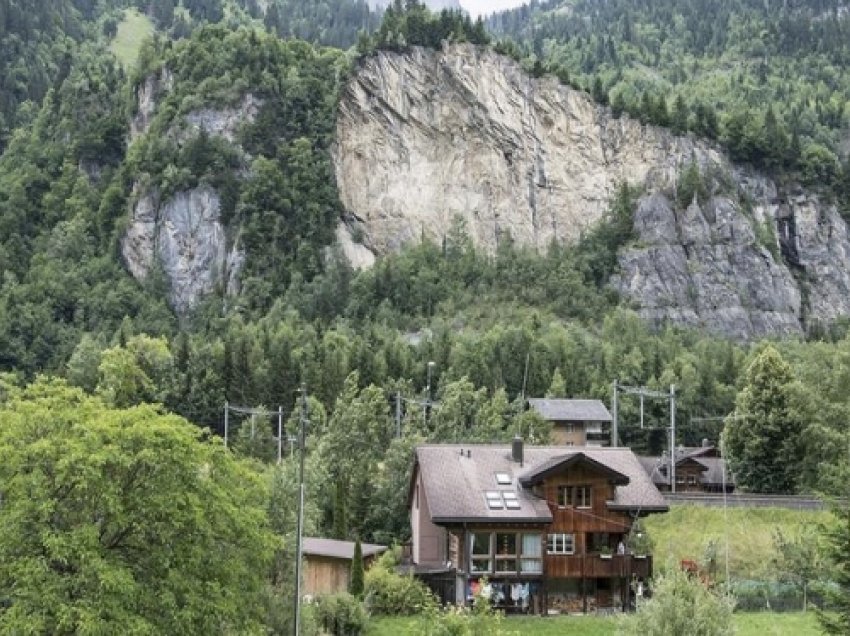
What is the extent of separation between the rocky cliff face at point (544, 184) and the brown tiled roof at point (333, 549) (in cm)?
11365

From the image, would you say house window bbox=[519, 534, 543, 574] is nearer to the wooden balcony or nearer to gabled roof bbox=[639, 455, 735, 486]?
the wooden balcony

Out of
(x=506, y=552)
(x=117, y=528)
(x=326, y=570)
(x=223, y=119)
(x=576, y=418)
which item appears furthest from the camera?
(x=223, y=119)

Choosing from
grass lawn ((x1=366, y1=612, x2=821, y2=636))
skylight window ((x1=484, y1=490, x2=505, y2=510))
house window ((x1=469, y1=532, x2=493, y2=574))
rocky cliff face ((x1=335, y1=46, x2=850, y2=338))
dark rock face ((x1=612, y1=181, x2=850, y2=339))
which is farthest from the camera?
rocky cliff face ((x1=335, y1=46, x2=850, y2=338))

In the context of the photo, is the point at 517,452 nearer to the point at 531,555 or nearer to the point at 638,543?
the point at 531,555

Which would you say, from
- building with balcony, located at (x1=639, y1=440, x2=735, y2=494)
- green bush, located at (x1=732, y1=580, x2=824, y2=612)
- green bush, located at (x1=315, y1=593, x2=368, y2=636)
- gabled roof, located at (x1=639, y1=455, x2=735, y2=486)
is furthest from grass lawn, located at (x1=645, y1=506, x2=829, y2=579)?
building with balcony, located at (x1=639, y1=440, x2=735, y2=494)

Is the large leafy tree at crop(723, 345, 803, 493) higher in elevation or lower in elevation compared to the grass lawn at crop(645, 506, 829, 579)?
higher

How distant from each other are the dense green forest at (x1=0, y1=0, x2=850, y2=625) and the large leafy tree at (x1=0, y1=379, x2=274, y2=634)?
26.0 m

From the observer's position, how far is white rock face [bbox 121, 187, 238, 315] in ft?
535

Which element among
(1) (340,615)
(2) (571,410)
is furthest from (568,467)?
(2) (571,410)

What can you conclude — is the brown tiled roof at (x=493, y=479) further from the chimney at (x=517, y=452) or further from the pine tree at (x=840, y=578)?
the pine tree at (x=840, y=578)

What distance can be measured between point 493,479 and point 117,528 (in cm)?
2466

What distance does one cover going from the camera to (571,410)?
100750mm

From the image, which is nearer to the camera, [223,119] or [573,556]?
[573,556]

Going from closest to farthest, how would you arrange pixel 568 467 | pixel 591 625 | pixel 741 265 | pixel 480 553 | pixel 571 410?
1. pixel 591 625
2. pixel 480 553
3. pixel 568 467
4. pixel 571 410
5. pixel 741 265
